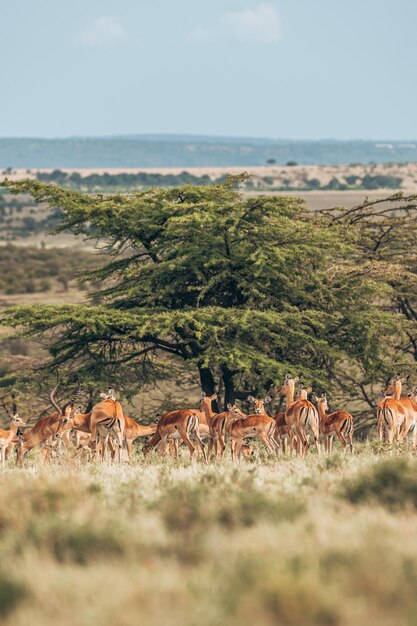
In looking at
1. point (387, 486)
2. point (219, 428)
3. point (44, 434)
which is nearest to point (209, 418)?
point (219, 428)

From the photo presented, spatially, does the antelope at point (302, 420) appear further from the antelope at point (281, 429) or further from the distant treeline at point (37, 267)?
the distant treeline at point (37, 267)

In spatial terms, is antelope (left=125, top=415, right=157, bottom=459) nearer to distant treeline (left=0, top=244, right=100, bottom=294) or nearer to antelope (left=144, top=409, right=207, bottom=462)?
antelope (left=144, top=409, right=207, bottom=462)

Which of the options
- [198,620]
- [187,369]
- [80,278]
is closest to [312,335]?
[187,369]

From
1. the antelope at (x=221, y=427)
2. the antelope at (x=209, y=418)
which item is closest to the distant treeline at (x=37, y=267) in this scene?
the antelope at (x=209, y=418)

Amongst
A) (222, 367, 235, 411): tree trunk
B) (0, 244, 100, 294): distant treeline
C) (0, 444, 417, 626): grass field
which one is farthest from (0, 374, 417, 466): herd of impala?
(0, 244, 100, 294): distant treeline

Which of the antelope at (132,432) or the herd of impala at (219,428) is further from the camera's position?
the antelope at (132,432)

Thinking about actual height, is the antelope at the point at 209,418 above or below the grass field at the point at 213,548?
below

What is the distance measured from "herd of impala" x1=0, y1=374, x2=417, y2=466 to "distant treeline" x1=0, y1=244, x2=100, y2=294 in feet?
153

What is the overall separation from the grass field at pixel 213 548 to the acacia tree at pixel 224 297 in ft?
39.6

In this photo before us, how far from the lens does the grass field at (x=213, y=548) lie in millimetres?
8156

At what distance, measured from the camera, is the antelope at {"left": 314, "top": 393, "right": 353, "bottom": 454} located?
18.6 meters

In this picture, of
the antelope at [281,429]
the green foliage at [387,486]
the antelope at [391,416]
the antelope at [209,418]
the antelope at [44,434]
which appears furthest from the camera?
the antelope at [209,418]

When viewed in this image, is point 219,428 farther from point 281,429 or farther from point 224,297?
point 224,297

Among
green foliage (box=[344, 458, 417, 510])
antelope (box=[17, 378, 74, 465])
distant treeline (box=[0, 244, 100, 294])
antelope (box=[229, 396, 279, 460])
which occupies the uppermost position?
green foliage (box=[344, 458, 417, 510])
